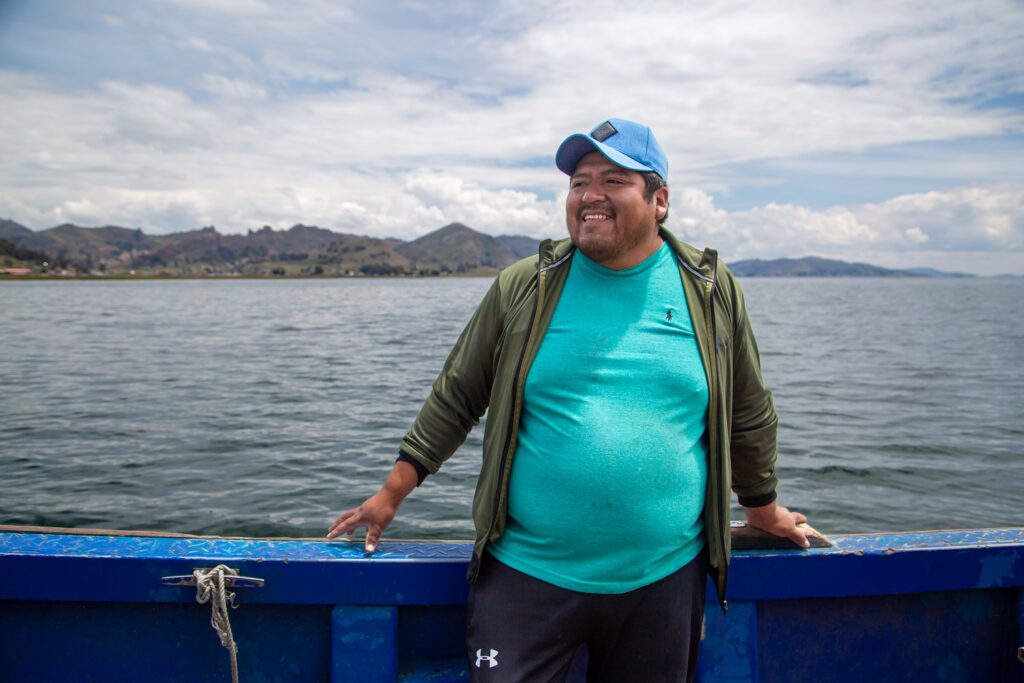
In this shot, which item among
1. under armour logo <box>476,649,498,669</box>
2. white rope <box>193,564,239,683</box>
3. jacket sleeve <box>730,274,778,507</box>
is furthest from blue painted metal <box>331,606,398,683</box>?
jacket sleeve <box>730,274,778,507</box>

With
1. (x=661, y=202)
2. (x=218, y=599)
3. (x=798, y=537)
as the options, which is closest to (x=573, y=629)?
(x=798, y=537)

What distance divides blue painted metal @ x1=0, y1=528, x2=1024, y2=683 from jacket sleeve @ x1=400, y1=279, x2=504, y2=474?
404 mm

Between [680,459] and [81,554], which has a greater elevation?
[680,459]

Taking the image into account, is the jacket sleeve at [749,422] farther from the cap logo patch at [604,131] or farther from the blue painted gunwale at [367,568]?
the cap logo patch at [604,131]

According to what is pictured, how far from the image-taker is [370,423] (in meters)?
14.0

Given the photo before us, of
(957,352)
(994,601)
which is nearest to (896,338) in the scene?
(957,352)

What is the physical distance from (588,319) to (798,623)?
4.96 feet

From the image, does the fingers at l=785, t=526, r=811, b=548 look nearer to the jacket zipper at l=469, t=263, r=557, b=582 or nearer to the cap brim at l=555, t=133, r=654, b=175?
the jacket zipper at l=469, t=263, r=557, b=582

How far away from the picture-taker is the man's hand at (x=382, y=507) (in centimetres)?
269

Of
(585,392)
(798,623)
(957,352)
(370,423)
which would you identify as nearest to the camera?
(585,392)

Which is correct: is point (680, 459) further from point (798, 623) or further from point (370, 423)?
point (370, 423)

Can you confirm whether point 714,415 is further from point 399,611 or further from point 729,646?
point 399,611

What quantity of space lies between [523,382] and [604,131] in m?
0.85

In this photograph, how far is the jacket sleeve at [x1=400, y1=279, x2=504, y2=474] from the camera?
2.66m
